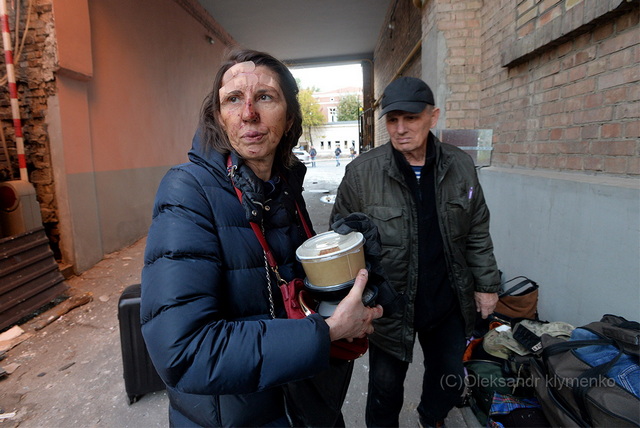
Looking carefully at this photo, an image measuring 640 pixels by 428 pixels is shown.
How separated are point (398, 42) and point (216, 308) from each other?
28.5 ft

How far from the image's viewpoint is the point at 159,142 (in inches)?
276

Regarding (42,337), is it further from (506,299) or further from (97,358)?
(506,299)

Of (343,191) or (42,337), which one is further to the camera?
(42,337)

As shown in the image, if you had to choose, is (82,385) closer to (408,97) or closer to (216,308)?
(216,308)

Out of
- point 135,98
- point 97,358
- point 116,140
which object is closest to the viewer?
point 97,358

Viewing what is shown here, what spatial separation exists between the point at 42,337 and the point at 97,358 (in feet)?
2.55

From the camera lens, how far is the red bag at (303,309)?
1.03m

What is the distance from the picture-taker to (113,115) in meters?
5.45

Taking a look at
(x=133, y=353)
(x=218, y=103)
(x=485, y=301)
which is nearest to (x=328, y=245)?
(x=218, y=103)

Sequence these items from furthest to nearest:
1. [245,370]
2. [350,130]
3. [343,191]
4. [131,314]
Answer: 1. [350,130]
2. [131,314]
3. [343,191]
4. [245,370]

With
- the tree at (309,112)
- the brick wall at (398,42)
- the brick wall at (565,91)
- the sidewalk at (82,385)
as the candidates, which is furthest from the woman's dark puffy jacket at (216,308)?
the tree at (309,112)

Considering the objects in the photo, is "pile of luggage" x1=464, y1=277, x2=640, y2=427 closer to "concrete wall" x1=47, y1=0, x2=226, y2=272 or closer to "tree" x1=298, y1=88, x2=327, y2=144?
"concrete wall" x1=47, y1=0, x2=226, y2=272

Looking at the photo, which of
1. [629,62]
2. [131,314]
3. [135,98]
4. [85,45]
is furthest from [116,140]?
[629,62]

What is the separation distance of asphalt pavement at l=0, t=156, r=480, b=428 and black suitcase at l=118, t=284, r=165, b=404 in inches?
4.8
